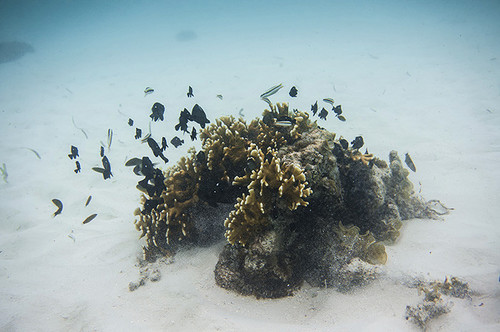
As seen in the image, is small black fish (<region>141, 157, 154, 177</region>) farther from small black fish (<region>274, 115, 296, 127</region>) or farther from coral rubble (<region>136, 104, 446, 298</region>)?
small black fish (<region>274, 115, 296, 127</region>)

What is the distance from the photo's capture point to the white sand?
3596 millimetres

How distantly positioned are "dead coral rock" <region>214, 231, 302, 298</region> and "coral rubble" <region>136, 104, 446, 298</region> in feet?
0.04

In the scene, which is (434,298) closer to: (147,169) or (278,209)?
(278,209)

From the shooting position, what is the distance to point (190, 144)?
1273 centimetres

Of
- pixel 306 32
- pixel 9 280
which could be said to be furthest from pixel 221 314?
pixel 306 32

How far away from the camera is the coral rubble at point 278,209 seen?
3.45 meters

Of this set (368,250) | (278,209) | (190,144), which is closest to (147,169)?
(278,209)

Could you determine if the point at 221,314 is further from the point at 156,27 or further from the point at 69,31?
the point at 69,31

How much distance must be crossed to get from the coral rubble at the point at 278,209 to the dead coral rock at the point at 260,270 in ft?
0.04

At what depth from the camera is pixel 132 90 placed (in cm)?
A: 2100

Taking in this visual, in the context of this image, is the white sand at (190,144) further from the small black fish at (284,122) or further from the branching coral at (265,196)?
the small black fish at (284,122)

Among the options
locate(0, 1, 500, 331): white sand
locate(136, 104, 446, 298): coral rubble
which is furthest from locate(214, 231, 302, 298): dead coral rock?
locate(0, 1, 500, 331): white sand

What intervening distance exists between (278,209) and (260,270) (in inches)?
34.3

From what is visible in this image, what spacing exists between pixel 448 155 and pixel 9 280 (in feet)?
41.7
